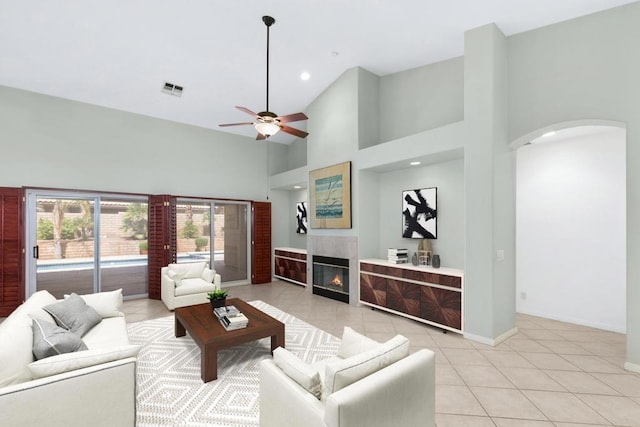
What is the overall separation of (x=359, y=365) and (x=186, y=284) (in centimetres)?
Result: 455

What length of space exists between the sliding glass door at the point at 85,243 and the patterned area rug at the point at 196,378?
92.8 inches

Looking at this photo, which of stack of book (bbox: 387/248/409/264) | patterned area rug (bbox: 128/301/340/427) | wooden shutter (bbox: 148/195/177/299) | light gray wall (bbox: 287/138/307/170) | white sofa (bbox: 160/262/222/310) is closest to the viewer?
patterned area rug (bbox: 128/301/340/427)

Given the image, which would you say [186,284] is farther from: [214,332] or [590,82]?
[590,82]

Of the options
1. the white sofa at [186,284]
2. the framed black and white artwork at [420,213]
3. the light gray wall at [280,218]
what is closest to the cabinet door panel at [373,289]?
the framed black and white artwork at [420,213]

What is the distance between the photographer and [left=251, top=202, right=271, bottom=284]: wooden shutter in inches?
288

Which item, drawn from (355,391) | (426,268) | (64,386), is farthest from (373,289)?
(64,386)

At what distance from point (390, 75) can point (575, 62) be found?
2.73m

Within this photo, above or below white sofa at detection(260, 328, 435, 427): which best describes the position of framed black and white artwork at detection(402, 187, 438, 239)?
above

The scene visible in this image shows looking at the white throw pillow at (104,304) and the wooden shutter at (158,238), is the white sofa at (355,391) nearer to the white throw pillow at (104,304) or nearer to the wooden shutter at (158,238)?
the white throw pillow at (104,304)

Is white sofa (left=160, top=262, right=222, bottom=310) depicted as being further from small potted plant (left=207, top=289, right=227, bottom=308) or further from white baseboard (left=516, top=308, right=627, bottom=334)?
white baseboard (left=516, top=308, right=627, bottom=334)

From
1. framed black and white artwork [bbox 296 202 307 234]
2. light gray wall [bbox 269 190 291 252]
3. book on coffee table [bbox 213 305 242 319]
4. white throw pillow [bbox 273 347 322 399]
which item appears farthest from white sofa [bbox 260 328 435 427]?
light gray wall [bbox 269 190 291 252]

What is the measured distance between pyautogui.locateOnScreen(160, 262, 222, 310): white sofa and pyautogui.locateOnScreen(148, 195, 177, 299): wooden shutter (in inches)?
9.1

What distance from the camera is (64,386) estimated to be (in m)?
1.70

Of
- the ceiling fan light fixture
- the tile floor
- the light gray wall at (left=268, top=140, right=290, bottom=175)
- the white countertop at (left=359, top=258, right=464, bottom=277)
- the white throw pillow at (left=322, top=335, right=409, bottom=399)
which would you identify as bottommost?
the tile floor
